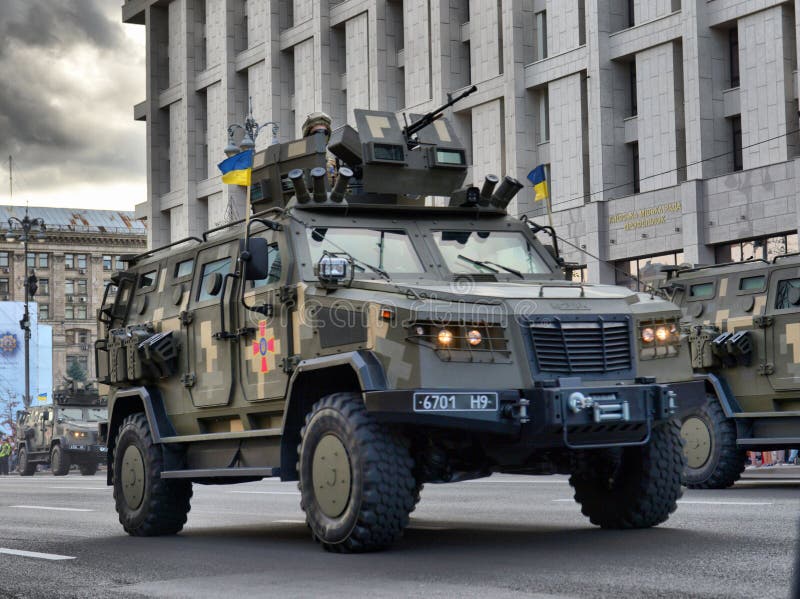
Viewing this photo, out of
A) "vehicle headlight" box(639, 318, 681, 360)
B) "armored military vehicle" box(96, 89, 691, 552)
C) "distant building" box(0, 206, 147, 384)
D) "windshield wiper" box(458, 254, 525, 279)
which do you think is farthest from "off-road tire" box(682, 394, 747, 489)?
"distant building" box(0, 206, 147, 384)

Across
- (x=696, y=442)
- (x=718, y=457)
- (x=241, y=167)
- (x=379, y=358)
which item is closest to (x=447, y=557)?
(x=379, y=358)

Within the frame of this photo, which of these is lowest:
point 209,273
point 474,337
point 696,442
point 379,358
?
point 696,442

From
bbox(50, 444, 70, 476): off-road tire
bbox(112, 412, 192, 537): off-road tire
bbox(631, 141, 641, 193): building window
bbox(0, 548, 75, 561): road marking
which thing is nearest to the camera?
bbox(0, 548, 75, 561): road marking

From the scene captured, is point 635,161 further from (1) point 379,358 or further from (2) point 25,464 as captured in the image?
(1) point 379,358

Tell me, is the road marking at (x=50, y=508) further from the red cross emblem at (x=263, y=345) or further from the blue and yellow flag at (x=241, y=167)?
the red cross emblem at (x=263, y=345)

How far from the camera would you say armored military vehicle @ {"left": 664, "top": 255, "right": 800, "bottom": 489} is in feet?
53.6

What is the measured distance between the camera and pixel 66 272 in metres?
127

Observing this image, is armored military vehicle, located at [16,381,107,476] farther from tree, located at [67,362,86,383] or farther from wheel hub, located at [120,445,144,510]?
tree, located at [67,362,86,383]

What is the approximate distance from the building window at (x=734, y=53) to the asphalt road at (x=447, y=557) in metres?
23.7

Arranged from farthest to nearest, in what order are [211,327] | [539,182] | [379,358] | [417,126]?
[539,182] < [417,126] < [211,327] < [379,358]

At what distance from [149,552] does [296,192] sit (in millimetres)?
2887

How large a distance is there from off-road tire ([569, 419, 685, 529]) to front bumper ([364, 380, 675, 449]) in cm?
81

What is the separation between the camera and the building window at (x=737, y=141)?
119 feet

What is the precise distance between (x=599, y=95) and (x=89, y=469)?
57.7ft
